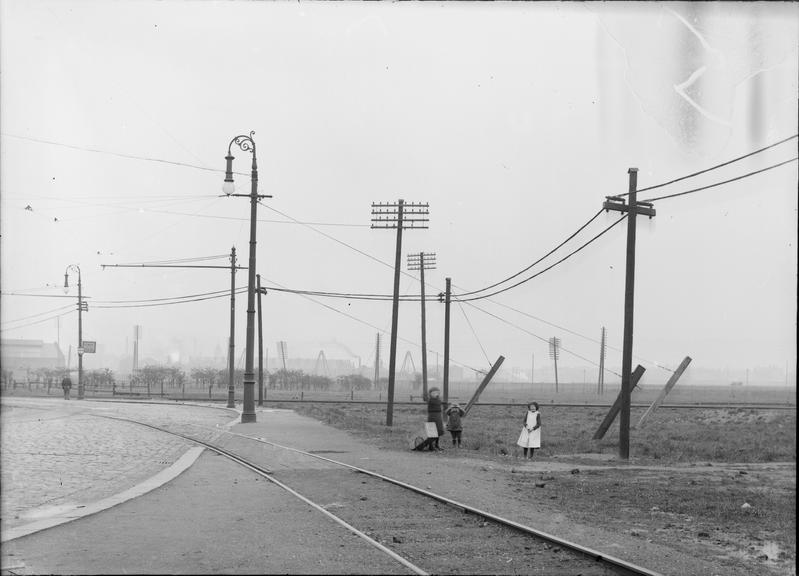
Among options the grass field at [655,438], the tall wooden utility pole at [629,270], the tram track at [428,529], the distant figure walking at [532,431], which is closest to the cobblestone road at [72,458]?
the tram track at [428,529]

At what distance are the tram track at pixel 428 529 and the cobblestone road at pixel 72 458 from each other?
9.04 feet

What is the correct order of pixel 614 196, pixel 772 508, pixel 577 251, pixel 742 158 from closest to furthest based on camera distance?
1. pixel 772 508
2. pixel 742 158
3. pixel 614 196
4. pixel 577 251

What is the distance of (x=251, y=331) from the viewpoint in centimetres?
2653

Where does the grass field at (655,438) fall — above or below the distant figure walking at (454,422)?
below

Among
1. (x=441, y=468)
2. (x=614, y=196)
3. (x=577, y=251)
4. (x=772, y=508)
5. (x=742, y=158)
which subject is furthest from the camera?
(x=577, y=251)

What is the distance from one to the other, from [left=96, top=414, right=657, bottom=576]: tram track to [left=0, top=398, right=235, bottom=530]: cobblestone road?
2.76m

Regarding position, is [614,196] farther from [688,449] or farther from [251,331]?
[251,331]

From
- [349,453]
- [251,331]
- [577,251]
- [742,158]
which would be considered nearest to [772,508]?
[742,158]

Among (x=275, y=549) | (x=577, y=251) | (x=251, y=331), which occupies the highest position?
(x=577, y=251)

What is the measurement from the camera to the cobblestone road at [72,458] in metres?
9.63

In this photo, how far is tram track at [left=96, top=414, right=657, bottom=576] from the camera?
7.00 m

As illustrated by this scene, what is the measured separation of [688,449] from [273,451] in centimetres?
1175

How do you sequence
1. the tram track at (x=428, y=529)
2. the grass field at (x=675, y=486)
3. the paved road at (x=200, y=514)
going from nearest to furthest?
the paved road at (x=200, y=514) → the tram track at (x=428, y=529) → the grass field at (x=675, y=486)

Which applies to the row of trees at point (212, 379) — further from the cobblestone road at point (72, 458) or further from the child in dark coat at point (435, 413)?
the child in dark coat at point (435, 413)
